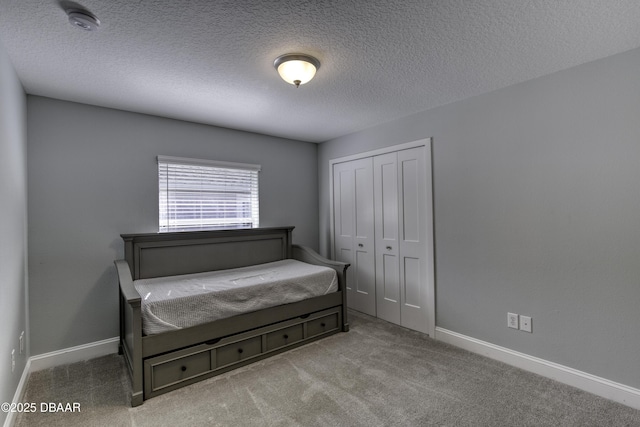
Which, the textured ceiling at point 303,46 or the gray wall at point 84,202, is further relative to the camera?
the gray wall at point 84,202

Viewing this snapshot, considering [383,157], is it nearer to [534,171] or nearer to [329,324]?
[534,171]

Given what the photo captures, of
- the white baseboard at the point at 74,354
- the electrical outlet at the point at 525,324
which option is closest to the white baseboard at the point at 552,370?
the electrical outlet at the point at 525,324

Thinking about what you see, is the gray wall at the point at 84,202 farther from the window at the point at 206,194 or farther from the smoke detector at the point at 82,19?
the smoke detector at the point at 82,19

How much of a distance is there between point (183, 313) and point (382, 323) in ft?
7.18

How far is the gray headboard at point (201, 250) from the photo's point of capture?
2.89 m

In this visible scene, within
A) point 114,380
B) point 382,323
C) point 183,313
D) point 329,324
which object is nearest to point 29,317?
point 114,380

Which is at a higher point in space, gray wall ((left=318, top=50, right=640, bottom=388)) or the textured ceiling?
the textured ceiling

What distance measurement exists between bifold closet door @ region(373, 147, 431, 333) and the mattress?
2.32 ft

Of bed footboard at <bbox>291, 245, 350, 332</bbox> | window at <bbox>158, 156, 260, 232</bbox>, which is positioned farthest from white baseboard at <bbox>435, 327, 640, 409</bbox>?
window at <bbox>158, 156, 260, 232</bbox>

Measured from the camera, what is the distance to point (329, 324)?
3.14 metres

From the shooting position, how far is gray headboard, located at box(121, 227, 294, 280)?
9.48 ft

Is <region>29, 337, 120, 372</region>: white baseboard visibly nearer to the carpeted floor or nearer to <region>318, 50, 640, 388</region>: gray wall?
the carpeted floor

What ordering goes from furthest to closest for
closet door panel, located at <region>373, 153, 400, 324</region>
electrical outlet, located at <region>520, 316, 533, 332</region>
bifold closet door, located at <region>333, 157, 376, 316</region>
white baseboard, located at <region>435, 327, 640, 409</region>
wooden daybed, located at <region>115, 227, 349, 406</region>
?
bifold closet door, located at <region>333, 157, 376, 316</region> < closet door panel, located at <region>373, 153, 400, 324</region> < electrical outlet, located at <region>520, 316, 533, 332</region> < wooden daybed, located at <region>115, 227, 349, 406</region> < white baseboard, located at <region>435, 327, 640, 409</region>

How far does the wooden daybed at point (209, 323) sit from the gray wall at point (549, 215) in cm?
134
